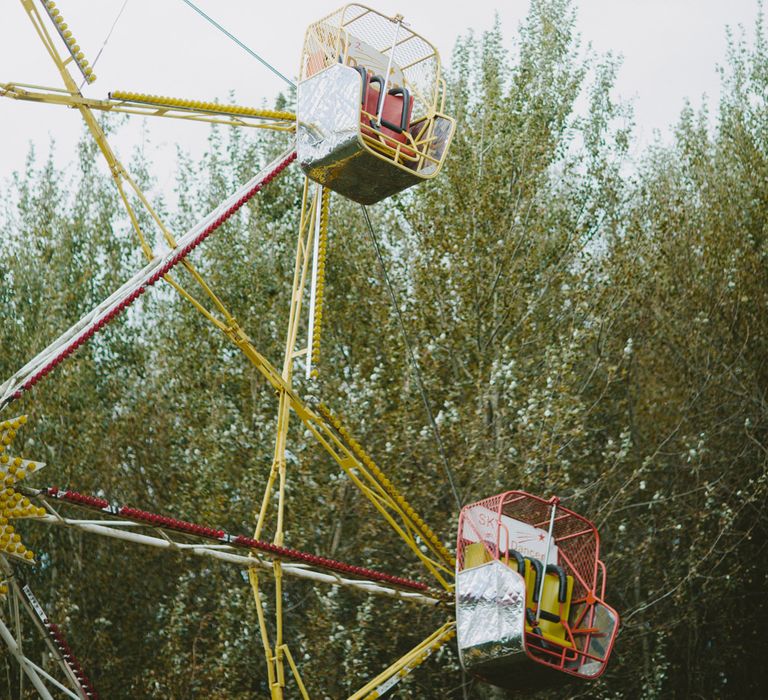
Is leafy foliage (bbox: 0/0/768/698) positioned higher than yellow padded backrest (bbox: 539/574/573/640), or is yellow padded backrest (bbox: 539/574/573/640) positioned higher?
leafy foliage (bbox: 0/0/768/698)

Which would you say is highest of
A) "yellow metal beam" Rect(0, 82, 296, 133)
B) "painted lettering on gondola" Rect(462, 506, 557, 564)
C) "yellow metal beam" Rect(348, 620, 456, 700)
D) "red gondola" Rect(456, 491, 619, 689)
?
"yellow metal beam" Rect(0, 82, 296, 133)

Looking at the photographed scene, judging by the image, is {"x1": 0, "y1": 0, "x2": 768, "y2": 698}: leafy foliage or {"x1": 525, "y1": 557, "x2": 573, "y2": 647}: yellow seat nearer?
{"x1": 525, "y1": 557, "x2": 573, "y2": 647}: yellow seat

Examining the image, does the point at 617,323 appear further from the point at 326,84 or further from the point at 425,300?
the point at 326,84

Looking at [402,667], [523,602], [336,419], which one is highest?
[336,419]

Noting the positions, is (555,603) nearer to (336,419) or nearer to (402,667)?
(402,667)

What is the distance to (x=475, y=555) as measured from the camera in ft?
35.8

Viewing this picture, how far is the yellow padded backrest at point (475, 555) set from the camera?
10.8 m

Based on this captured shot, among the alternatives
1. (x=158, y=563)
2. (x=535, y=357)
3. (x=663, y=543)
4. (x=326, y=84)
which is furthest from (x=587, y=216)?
(x=326, y=84)

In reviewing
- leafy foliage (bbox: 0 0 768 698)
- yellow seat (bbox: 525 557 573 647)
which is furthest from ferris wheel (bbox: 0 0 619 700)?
leafy foliage (bbox: 0 0 768 698)

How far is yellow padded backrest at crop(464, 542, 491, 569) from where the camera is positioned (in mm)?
10836

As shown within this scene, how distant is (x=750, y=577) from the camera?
68.4 feet

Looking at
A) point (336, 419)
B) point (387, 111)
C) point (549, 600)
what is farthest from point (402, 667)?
point (387, 111)

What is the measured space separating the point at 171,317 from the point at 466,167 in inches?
231

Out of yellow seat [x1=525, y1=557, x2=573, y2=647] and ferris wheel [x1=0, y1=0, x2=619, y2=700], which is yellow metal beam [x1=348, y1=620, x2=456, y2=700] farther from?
yellow seat [x1=525, y1=557, x2=573, y2=647]
